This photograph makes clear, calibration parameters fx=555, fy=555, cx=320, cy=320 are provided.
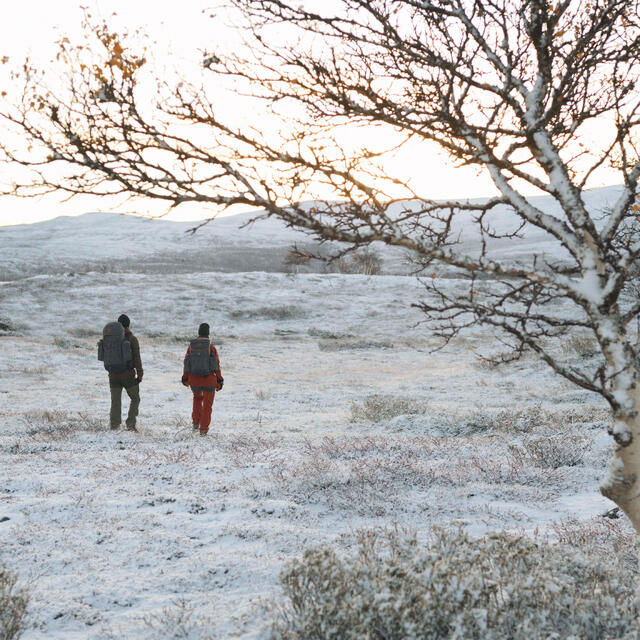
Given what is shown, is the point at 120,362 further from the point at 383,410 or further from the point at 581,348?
the point at 581,348

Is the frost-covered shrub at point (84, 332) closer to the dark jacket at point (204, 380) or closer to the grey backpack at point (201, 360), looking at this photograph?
the dark jacket at point (204, 380)

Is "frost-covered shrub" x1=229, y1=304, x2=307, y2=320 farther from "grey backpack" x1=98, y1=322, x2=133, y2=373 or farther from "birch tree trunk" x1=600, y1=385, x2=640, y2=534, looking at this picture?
"birch tree trunk" x1=600, y1=385, x2=640, y2=534

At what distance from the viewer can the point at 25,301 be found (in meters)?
33.8

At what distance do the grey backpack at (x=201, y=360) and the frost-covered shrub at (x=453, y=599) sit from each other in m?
6.87

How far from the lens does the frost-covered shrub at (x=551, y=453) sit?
7324 mm

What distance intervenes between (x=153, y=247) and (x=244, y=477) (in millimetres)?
91902

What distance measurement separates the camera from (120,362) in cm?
1021

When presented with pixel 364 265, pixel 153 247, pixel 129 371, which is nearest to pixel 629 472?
pixel 129 371

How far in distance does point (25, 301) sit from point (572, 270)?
35.9m

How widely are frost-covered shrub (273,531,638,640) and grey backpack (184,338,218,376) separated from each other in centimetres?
687

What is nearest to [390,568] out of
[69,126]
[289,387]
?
[69,126]

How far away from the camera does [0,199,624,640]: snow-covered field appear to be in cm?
419

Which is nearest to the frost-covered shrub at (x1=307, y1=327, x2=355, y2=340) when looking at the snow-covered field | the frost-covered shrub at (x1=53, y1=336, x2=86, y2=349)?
the snow-covered field

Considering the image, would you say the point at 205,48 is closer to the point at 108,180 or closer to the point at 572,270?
the point at 108,180
